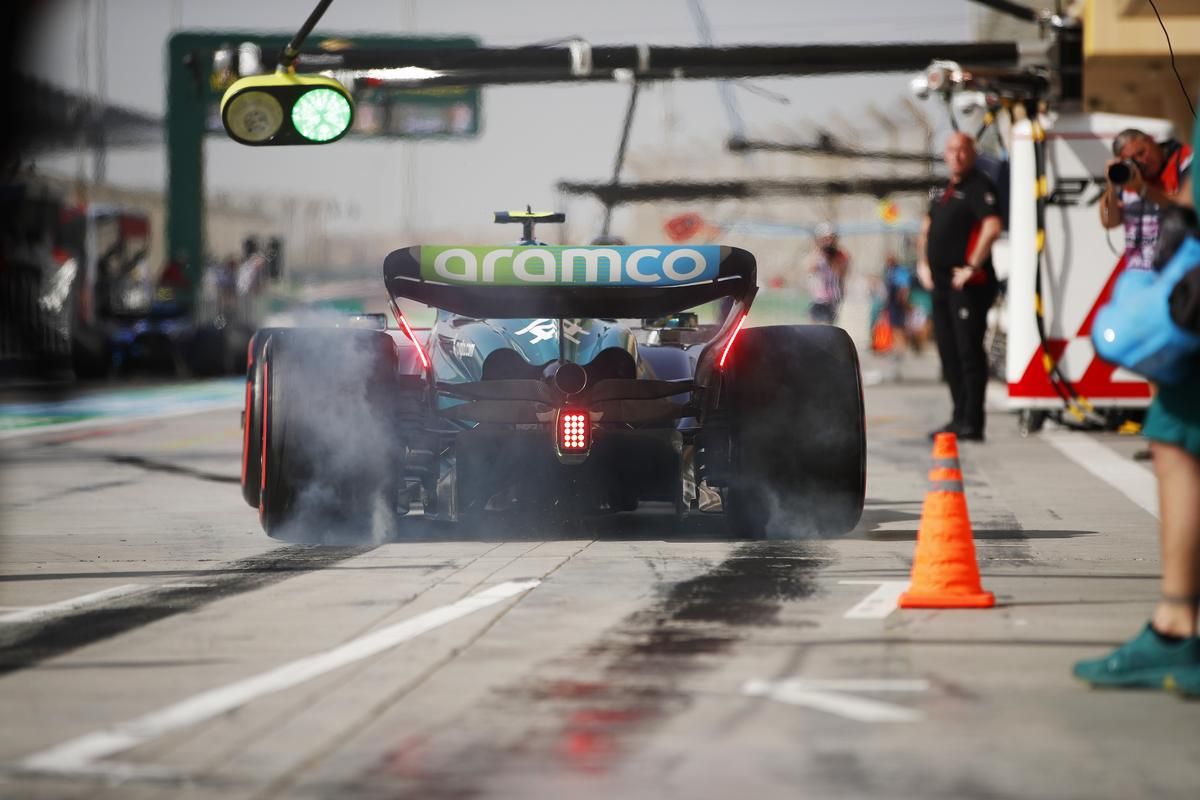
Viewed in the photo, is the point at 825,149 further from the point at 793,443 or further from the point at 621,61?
the point at 793,443

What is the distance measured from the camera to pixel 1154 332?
5629 mm

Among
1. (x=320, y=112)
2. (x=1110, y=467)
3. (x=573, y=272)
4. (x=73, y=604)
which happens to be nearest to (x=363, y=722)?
(x=73, y=604)

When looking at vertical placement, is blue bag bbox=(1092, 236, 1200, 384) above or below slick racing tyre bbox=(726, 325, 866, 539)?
above

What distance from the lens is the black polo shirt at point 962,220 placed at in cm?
1492

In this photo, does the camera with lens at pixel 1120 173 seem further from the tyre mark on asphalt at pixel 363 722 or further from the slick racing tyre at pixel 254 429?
the tyre mark on asphalt at pixel 363 722

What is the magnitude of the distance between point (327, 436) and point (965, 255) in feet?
23.3

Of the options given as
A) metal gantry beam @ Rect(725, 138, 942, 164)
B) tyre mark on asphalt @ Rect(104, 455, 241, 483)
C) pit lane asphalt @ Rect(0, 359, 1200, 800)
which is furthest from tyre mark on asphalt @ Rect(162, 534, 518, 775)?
metal gantry beam @ Rect(725, 138, 942, 164)

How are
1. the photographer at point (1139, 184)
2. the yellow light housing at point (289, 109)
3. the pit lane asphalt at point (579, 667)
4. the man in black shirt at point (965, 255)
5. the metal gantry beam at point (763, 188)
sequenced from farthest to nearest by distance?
1. the metal gantry beam at point (763, 188)
2. the man in black shirt at point (965, 255)
3. the yellow light housing at point (289, 109)
4. the photographer at point (1139, 184)
5. the pit lane asphalt at point (579, 667)

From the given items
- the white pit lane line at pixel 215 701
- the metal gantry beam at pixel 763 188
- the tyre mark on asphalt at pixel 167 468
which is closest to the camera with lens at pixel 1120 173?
the white pit lane line at pixel 215 701

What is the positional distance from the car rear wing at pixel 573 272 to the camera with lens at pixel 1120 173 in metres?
3.07

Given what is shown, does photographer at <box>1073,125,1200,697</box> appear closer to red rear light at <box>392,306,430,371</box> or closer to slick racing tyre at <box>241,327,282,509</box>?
red rear light at <box>392,306,430,371</box>

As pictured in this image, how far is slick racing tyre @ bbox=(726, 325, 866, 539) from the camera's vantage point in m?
9.28

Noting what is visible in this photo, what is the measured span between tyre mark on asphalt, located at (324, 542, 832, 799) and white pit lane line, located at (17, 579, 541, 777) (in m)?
0.58

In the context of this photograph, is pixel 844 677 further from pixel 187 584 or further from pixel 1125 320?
pixel 187 584
